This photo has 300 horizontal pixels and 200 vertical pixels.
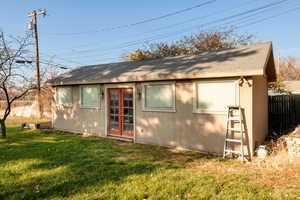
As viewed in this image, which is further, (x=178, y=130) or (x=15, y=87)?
(x=15, y=87)

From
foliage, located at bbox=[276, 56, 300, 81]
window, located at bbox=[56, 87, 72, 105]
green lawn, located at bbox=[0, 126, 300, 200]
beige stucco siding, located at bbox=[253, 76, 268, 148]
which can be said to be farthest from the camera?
foliage, located at bbox=[276, 56, 300, 81]

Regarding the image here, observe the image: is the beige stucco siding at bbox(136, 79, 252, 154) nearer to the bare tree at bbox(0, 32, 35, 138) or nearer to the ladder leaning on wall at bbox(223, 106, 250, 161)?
the ladder leaning on wall at bbox(223, 106, 250, 161)

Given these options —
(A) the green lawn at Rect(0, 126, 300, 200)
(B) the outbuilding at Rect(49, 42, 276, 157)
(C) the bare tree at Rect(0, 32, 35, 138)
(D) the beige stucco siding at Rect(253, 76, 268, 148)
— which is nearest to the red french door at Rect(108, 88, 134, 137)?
(B) the outbuilding at Rect(49, 42, 276, 157)

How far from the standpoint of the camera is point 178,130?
6.04m

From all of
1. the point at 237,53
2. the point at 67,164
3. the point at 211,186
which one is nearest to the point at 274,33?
the point at 237,53

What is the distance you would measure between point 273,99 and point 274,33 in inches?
292

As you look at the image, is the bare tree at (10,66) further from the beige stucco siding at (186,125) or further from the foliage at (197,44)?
the foliage at (197,44)

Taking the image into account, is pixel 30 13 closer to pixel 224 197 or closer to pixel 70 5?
pixel 70 5

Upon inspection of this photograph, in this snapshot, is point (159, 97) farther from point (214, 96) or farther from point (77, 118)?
point (77, 118)

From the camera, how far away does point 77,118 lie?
28.9 ft

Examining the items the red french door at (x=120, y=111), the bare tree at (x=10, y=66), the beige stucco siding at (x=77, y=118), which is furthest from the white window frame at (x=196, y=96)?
the bare tree at (x=10, y=66)

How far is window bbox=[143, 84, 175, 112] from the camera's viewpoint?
6.16 m

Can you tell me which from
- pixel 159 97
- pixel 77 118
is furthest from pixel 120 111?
pixel 77 118

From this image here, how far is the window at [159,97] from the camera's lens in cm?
616
